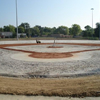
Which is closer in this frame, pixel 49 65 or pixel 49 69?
pixel 49 69

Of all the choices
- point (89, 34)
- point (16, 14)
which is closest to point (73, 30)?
point (89, 34)

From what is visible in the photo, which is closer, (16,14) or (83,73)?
(83,73)

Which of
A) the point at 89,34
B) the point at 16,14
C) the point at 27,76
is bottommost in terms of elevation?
the point at 27,76

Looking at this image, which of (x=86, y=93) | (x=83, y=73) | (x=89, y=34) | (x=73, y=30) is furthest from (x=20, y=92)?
(x=73, y=30)

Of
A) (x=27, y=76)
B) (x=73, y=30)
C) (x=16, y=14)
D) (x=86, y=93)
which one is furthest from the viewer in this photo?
(x=73, y=30)

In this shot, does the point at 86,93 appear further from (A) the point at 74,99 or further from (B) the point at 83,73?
(B) the point at 83,73

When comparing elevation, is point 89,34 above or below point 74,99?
above

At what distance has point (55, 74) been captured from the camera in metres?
8.25

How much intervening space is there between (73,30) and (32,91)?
125014 millimetres

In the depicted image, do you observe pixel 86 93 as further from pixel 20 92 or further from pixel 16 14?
pixel 16 14

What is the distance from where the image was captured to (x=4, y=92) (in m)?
5.23

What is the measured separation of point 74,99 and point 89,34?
8909 cm

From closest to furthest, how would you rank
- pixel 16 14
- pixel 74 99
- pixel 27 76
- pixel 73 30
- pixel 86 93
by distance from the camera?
pixel 74 99 → pixel 86 93 → pixel 27 76 → pixel 16 14 → pixel 73 30

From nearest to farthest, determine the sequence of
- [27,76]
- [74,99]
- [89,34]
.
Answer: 1. [74,99]
2. [27,76]
3. [89,34]
